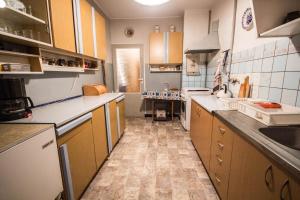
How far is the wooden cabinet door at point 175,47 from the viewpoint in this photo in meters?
3.42

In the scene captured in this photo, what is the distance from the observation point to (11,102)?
1.18m

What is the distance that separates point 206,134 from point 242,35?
1457 mm

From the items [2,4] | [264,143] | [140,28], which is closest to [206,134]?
[264,143]

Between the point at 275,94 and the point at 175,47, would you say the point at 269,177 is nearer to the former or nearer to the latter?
the point at 275,94

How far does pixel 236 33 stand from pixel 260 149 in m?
1.99

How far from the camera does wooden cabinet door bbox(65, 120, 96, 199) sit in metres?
1.25

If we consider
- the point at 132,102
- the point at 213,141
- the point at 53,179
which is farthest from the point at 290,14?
the point at 132,102

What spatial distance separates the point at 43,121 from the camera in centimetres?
111

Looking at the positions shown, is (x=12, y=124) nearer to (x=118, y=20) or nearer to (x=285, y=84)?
(x=285, y=84)

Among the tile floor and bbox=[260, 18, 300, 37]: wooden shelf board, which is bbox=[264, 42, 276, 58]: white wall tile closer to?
bbox=[260, 18, 300, 37]: wooden shelf board

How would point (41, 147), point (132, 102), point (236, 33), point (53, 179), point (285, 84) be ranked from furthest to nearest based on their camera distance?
point (132, 102) → point (236, 33) → point (285, 84) → point (53, 179) → point (41, 147)

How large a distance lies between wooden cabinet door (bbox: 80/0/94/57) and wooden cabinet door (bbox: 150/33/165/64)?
1603 millimetres

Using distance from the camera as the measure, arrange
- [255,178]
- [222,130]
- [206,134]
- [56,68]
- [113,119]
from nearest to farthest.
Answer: [255,178] → [222,130] → [206,134] → [56,68] → [113,119]

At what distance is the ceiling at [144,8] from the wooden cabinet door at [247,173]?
2836 mm
